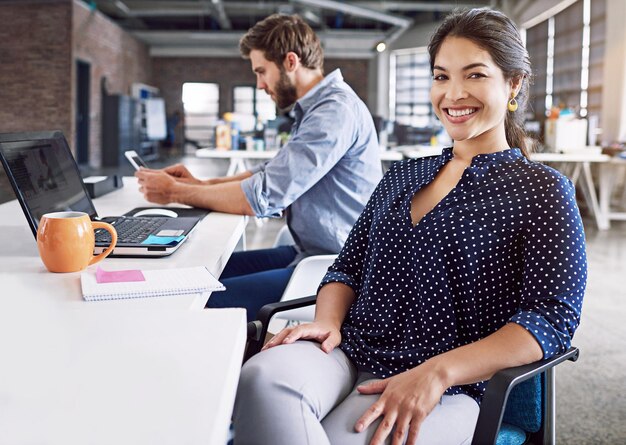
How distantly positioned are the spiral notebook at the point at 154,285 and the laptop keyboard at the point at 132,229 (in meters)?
0.28

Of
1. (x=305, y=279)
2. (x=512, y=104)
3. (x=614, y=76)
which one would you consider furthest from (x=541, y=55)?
(x=512, y=104)

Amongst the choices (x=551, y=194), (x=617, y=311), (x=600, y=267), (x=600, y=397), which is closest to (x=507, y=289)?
(x=551, y=194)

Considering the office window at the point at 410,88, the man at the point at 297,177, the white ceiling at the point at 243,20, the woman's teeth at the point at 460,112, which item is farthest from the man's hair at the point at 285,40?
the office window at the point at 410,88

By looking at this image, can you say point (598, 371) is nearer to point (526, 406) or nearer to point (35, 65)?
point (526, 406)

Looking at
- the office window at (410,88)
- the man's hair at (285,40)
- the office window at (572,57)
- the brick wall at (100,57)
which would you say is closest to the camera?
the man's hair at (285,40)

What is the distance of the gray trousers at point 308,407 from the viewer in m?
1.04

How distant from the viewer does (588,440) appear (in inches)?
89.6

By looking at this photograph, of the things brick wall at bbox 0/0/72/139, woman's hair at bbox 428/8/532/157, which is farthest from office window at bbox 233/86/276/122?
woman's hair at bbox 428/8/532/157

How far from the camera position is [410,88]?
1756 cm

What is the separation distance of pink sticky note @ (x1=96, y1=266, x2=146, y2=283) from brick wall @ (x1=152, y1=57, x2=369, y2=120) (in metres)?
19.4

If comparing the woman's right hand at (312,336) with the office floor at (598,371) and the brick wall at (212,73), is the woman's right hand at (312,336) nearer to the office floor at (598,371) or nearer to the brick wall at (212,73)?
the office floor at (598,371)

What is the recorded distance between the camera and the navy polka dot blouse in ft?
3.89

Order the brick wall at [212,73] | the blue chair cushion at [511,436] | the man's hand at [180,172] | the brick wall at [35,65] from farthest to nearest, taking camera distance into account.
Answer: the brick wall at [212,73], the brick wall at [35,65], the man's hand at [180,172], the blue chair cushion at [511,436]

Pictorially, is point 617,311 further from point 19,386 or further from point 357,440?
point 19,386
